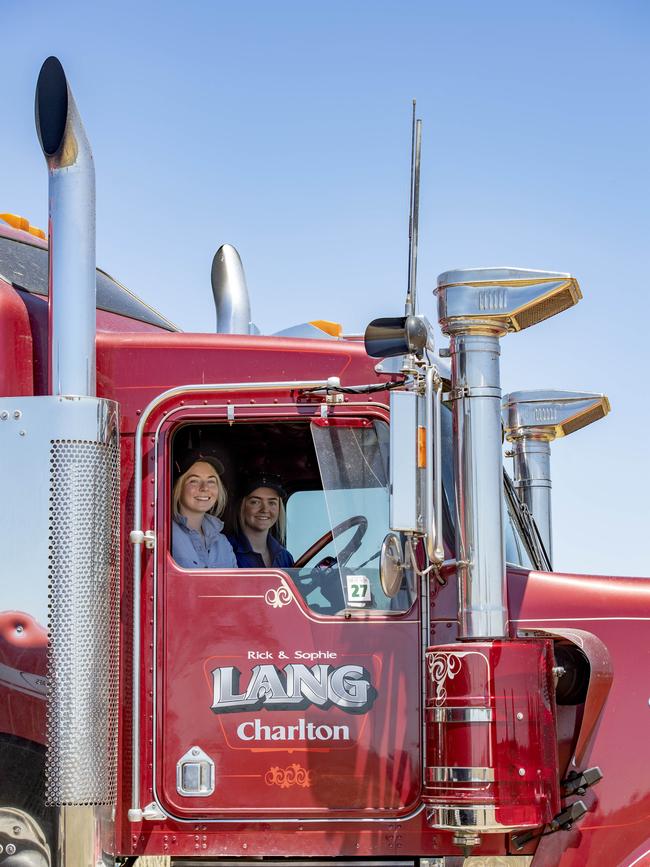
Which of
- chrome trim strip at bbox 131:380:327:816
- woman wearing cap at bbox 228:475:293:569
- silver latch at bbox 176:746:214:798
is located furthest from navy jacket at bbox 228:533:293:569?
silver latch at bbox 176:746:214:798

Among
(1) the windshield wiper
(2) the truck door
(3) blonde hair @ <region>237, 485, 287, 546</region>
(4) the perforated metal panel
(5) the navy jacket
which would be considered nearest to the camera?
(4) the perforated metal panel

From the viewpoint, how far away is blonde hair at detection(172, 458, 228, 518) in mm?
5309

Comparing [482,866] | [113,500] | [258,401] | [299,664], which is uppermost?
[258,401]

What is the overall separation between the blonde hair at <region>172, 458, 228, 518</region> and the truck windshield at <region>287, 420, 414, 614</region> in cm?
45

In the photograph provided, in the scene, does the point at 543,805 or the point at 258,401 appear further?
the point at 258,401

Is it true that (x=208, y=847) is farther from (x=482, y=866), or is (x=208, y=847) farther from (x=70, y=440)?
(x=70, y=440)

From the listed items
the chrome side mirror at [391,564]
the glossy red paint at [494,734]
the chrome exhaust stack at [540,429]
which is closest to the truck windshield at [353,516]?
the chrome side mirror at [391,564]

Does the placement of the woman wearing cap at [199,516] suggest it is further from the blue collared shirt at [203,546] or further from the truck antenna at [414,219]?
the truck antenna at [414,219]

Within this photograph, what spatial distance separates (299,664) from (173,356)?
4.12 ft

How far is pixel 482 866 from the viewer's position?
4.88m

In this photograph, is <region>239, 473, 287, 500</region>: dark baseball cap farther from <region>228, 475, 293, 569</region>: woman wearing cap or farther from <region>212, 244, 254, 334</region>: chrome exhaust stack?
<region>212, 244, 254, 334</region>: chrome exhaust stack

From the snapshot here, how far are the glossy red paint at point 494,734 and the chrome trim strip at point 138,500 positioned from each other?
1049mm

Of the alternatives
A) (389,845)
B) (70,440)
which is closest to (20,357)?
(70,440)

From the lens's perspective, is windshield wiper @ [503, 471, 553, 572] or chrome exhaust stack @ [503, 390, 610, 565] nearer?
windshield wiper @ [503, 471, 553, 572]
